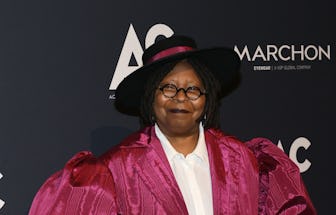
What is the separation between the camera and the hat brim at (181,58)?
1540 millimetres

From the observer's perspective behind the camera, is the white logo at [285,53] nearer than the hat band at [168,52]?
No

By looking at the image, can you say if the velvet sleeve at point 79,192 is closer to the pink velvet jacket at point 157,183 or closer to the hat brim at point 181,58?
the pink velvet jacket at point 157,183

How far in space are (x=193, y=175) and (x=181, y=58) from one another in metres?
0.28

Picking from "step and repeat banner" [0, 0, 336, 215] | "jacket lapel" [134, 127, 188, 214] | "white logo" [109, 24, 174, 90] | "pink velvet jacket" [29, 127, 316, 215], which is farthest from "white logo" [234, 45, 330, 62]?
"jacket lapel" [134, 127, 188, 214]

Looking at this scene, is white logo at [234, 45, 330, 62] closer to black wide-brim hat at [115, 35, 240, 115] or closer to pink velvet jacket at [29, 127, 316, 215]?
black wide-brim hat at [115, 35, 240, 115]

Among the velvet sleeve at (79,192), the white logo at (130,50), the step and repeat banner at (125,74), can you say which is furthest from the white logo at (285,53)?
the velvet sleeve at (79,192)

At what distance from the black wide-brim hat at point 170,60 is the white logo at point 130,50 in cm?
20

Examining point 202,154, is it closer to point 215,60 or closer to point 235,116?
point 215,60

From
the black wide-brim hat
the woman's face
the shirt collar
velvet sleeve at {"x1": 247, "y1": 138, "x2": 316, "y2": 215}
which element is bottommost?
velvet sleeve at {"x1": 247, "y1": 138, "x2": 316, "y2": 215}

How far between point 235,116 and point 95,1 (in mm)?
554

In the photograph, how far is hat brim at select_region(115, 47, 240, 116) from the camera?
5.05 feet

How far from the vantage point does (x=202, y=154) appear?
160cm

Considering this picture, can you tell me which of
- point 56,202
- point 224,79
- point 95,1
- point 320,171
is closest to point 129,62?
point 95,1

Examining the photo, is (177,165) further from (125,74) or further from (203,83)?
(125,74)
